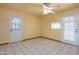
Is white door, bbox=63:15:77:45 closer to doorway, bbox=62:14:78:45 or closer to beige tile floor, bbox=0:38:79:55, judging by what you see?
doorway, bbox=62:14:78:45

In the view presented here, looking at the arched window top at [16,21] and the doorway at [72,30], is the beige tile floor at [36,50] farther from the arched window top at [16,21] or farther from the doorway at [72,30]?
the arched window top at [16,21]

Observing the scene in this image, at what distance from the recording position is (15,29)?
13.6ft

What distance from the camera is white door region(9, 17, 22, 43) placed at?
12.9ft

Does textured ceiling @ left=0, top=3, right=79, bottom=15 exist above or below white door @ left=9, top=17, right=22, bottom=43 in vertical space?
above

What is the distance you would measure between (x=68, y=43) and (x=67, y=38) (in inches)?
9.4

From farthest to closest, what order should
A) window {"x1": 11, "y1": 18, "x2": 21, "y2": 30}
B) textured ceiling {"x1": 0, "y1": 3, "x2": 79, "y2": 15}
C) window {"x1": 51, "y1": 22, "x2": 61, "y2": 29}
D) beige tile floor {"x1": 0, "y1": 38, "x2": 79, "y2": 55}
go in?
1. window {"x1": 51, "y1": 22, "x2": 61, "y2": 29}
2. window {"x1": 11, "y1": 18, "x2": 21, "y2": 30}
3. textured ceiling {"x1": 0, "y1": 3, "x2": 79, "y2": 15}
4. beige tile floor {"x1": 0, "y1": 38, "x2": 79, "y2": 55}

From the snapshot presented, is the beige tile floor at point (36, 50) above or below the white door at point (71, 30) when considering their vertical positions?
below

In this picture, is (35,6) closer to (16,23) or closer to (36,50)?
(16,23)

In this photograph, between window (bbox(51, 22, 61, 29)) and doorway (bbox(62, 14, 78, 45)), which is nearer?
doorway (bbox(62, 14, 78, 45))

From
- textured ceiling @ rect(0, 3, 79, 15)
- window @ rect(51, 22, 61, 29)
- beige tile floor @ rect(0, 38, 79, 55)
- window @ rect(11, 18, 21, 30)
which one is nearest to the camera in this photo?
beige tile floor @ rect(0, 38, 79, 55)

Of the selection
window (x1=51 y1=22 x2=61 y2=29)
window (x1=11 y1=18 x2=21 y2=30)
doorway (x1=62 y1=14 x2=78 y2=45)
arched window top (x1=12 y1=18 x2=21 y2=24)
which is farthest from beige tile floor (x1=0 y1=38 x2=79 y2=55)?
window (x1=51 y1=22 x2=61 y2=29)

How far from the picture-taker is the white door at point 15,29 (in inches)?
155

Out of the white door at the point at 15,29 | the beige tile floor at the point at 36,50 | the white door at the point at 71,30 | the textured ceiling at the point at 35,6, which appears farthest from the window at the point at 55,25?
the white door at the point at 15,29
